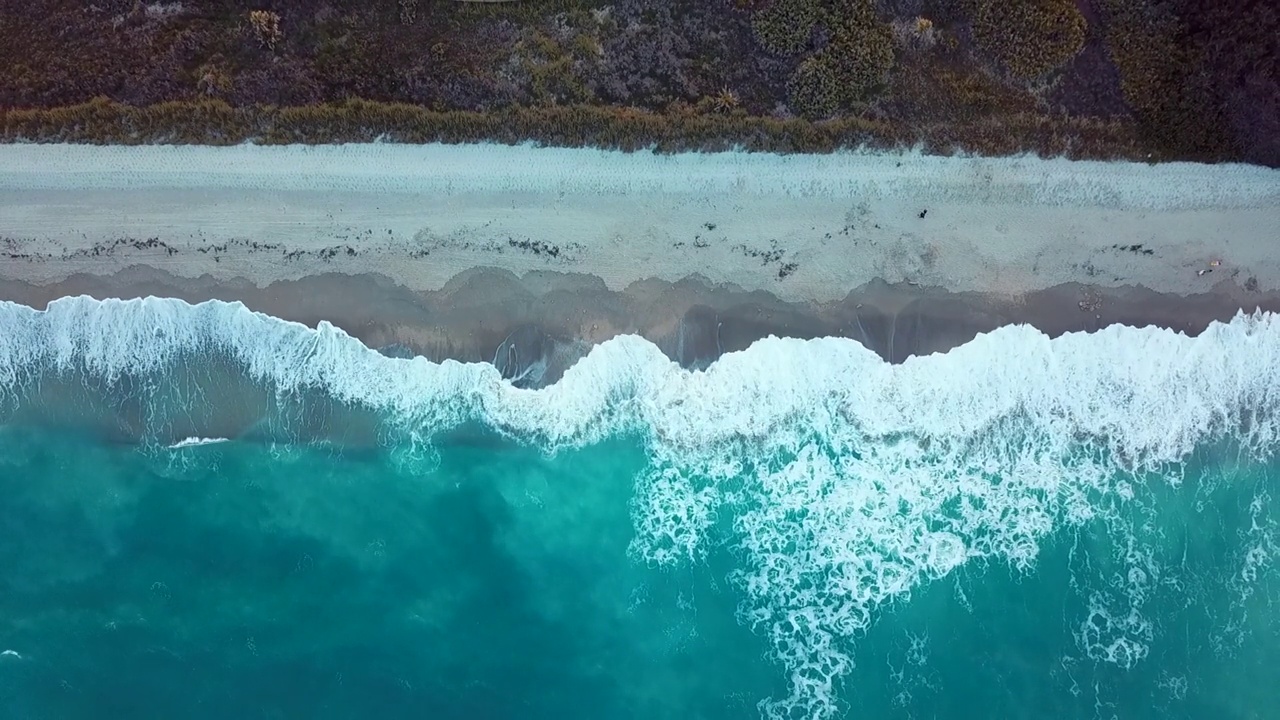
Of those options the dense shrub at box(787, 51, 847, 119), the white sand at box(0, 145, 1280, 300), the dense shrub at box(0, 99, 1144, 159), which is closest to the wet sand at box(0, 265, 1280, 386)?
the white sand at box(0, 145, 1280, 300)

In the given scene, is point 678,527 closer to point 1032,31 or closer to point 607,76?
point 607,76

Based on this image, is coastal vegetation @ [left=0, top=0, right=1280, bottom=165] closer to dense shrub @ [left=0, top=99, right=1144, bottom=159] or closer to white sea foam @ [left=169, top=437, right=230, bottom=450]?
dense shrub @ [left=0, top=99, right=1144, bottom=159]

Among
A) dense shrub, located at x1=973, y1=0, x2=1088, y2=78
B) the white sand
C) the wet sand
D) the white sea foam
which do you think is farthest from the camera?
the white sea foam

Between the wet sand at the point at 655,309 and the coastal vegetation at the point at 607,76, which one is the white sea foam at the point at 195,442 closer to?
the wet sand at the point at 655,309

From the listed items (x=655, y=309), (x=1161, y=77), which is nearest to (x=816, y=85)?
(x=655, y=309)

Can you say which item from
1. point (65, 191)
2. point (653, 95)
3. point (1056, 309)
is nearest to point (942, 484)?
point (1056, 309)

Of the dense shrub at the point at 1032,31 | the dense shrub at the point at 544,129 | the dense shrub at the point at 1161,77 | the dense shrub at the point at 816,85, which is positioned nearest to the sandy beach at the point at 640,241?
the dense shrub at the point at 544,129
